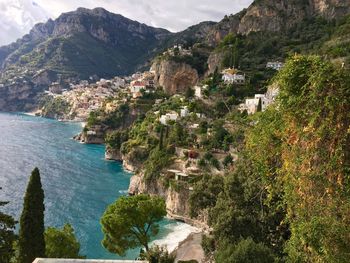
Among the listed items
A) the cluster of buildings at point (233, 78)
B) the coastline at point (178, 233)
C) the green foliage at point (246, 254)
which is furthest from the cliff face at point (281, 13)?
the green foliage at point (246, 254)

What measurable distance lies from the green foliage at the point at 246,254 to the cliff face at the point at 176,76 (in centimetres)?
7999

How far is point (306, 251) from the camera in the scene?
299 inches

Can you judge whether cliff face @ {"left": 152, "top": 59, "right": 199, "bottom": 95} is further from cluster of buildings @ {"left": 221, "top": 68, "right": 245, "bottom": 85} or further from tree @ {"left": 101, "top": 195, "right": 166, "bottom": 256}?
tree @ {"left": 101, "top": 195, "right": 166, "bottom": 256}

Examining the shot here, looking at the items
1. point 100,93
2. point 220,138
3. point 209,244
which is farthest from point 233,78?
point 100,93

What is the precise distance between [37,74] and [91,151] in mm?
128407

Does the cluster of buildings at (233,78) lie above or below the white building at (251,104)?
above

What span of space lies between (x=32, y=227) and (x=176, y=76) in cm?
7839

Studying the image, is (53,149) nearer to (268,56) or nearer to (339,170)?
(268,56)

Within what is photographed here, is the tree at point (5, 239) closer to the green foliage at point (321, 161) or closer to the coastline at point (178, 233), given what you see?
the green foliage at point (321, 161)

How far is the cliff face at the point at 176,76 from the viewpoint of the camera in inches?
3748

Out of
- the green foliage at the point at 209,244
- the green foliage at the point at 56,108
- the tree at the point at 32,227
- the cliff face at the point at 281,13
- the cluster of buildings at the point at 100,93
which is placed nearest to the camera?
the tree at the point at 32,227

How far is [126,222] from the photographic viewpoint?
2433 cm

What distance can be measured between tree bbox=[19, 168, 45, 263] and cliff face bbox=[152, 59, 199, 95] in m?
76.8

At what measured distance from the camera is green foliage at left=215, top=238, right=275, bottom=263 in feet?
54.1
